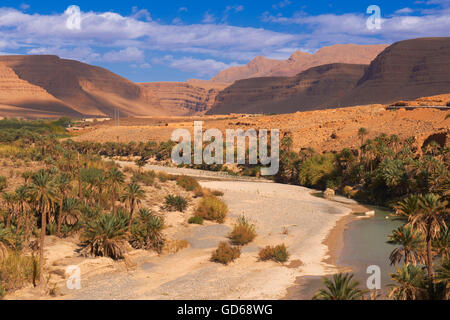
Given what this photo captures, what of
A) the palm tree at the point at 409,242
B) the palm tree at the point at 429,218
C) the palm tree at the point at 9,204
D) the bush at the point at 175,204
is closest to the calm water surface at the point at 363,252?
the palm tree at the point at 409,242

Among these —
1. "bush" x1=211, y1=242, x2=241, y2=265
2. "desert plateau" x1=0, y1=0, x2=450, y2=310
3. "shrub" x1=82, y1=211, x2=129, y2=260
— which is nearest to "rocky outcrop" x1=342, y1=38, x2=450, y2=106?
"desert plateau" x1=0, y1=0, x2=450, y2=310

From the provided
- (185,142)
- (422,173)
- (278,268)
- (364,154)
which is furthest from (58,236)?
(185,142)

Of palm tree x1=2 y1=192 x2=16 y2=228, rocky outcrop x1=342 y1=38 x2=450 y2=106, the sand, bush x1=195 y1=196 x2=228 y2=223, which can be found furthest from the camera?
rocky outcrop x1=342 y1=38 x2=450 y2=106

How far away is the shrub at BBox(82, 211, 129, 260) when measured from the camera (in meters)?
25.4

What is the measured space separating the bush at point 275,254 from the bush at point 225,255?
146 cm

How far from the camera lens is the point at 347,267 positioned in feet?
83.6

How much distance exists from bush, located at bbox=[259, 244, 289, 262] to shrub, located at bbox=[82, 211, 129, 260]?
324 inches

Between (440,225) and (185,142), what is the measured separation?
83119mm

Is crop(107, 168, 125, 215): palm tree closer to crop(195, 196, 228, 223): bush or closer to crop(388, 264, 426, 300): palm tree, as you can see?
crop(195, 196, 228, 223): bush

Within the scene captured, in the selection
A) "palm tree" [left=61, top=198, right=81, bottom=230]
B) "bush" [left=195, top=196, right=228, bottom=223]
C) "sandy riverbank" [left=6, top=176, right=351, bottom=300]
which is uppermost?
"palm tree" [left=61, top=198, right=81, bottom=230]

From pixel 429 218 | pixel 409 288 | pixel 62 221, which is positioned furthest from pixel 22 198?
pixel 429 218

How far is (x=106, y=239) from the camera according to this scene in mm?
25281

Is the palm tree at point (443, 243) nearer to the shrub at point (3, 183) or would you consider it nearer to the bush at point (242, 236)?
the bush at point (242, 236)
